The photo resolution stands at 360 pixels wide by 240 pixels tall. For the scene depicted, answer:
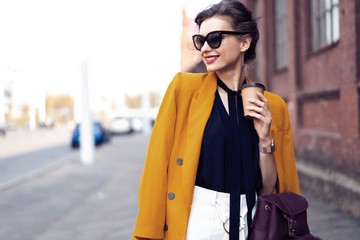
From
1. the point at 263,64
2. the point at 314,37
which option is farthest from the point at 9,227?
the point at 263,64

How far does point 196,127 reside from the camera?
2.15 m

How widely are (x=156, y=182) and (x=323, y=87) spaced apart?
6.94m

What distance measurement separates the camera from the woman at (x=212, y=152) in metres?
2.10

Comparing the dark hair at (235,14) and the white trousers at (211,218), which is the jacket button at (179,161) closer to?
the white trousers at (211,218)

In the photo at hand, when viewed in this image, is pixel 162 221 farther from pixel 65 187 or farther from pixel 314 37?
pixel 65 187

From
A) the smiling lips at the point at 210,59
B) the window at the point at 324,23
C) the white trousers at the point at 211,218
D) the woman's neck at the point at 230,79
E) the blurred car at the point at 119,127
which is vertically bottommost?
the blurred car at the point at 119,127

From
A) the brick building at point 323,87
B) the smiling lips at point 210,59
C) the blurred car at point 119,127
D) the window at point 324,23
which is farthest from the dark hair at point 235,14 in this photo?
the blurred car at point 119,127

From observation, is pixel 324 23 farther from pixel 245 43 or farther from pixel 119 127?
pixel 119 127

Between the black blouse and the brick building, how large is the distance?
9.61 feet

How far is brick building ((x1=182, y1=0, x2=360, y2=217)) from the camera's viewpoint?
680 cm

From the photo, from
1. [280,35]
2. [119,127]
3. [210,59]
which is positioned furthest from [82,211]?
[119,127]

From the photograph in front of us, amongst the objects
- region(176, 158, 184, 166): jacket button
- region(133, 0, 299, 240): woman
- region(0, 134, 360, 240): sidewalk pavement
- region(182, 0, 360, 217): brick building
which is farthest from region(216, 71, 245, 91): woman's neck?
region(0, 134, 360, 240): sidewalk pavement

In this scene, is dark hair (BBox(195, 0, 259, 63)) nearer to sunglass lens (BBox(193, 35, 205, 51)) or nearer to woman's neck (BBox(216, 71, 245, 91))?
sunglass lens (BBox(193, 35, 205, 51))

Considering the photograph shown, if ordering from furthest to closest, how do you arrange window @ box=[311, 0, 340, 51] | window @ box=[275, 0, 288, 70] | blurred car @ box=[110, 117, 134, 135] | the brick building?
blurred car @ box=[110, 117, 134, 135] → window @ box=[275, 0, 288, 70] → window @ box=[311, 0, 340, 51] → the brick building
